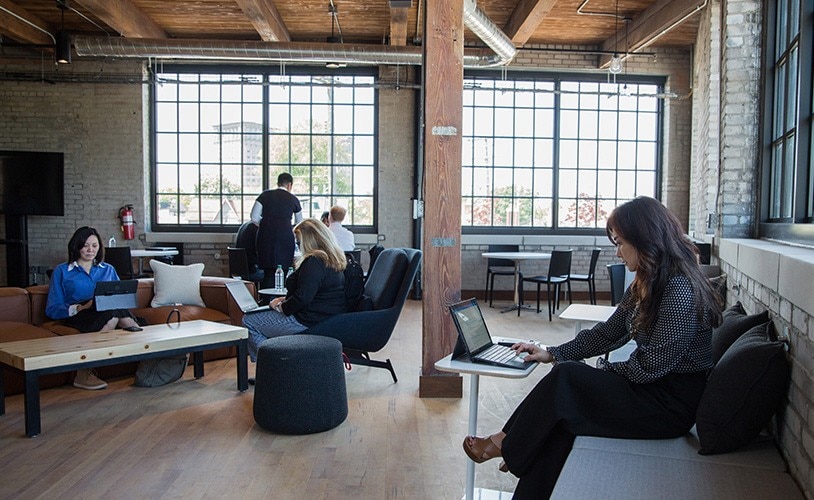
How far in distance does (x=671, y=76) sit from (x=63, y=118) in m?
9.43

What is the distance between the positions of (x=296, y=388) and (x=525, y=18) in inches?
241

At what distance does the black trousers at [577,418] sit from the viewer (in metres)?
2.50

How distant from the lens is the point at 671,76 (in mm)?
10758

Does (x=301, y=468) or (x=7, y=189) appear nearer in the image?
(x=301, y=468)

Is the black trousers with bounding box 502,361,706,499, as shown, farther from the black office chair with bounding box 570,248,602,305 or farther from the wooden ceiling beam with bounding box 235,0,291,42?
the black office chair with bounding box 570,248,602,305

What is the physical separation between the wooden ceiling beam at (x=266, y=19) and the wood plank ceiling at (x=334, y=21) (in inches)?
0.5

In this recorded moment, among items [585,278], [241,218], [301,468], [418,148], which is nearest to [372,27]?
[418,148]

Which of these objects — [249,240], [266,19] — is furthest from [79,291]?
[266,19]

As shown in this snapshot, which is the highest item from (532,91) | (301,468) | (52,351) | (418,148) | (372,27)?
(372,27)

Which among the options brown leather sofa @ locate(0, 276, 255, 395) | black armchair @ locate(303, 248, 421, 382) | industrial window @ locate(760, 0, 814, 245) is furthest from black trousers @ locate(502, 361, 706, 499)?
brown leather sofa @ locate(0, 276, 255, 395)

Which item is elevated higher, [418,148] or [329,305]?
[418,148]

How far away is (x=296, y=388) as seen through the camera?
4039 mm

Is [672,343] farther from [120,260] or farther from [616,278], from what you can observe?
[120,260]

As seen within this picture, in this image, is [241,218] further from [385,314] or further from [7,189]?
[385,314]
